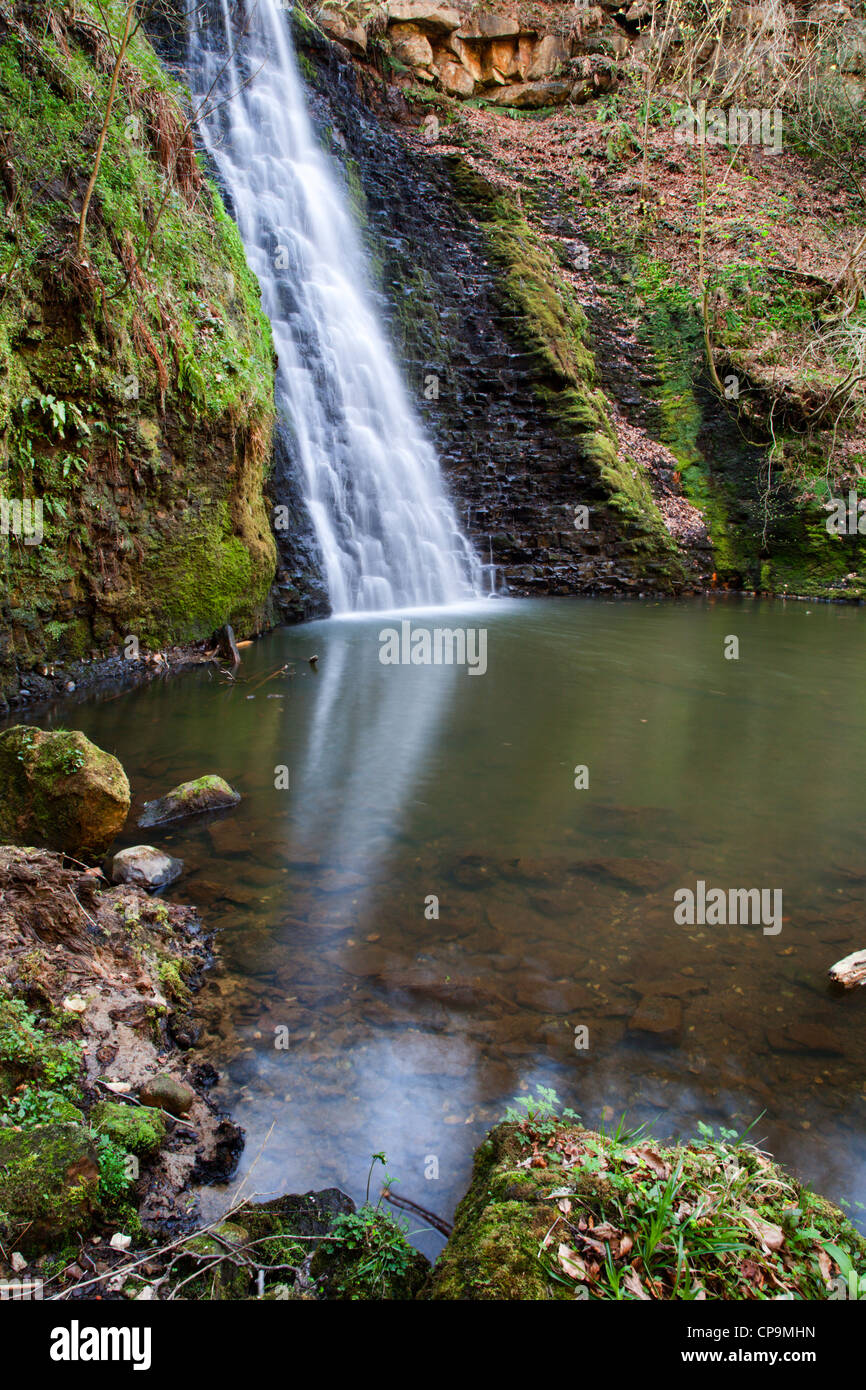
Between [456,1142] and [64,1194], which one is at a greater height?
[64,1194]

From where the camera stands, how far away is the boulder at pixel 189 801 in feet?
16.1

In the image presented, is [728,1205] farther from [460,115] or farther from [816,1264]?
[460,115]

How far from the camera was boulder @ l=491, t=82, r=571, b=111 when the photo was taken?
23750 millimetres

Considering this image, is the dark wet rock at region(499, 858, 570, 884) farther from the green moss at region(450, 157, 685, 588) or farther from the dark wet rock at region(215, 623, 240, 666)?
the green moss at region(450, 157, 685, 588)

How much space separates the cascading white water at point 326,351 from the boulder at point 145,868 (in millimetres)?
8930

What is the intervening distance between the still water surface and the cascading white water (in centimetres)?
557

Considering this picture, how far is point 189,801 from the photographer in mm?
5047

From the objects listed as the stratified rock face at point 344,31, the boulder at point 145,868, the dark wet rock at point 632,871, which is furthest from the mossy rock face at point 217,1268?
the stratified rock face at point 344,31

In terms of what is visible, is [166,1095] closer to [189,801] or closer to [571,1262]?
[571,1262]

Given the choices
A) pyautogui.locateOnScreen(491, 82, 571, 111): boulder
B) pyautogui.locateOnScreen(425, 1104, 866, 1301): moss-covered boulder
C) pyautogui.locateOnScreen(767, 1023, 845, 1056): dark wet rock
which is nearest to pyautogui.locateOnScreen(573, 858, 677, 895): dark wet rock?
pyautogui.locateOnScreen(767, 1023, 845, 1056): dark wet rock

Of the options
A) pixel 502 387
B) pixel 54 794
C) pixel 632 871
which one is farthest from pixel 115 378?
pixel 502 387

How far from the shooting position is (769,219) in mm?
19812
